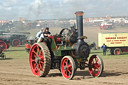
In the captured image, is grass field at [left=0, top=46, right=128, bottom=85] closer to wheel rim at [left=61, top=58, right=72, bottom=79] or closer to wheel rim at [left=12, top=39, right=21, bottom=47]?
wheel rim at [left=61, top=58, right=72, bottom=79]

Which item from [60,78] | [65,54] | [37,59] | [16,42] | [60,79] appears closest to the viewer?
[60,79]

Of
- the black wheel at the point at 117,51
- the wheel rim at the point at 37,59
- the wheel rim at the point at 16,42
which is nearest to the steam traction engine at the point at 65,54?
the wheel rim at the point at 37,59

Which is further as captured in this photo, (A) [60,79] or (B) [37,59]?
(B) [37,59]

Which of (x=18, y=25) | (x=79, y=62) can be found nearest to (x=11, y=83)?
(x=79, y=62)

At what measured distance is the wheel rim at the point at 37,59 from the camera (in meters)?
9.91

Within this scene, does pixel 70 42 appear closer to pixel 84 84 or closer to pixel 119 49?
pixel 84 84

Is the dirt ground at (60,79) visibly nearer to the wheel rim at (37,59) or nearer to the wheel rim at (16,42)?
the wheel rim at (37,59)

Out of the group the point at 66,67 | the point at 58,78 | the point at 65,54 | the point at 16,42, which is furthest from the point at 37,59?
the point at 16,42

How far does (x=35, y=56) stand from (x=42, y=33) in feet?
3.10

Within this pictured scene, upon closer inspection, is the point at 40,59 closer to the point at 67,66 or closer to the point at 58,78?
the point at 58,78

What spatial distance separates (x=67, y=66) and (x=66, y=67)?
81mm

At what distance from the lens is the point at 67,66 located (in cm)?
911

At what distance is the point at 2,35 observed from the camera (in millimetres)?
35688

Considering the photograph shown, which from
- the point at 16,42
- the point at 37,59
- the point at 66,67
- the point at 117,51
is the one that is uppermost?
the point at 37,59
